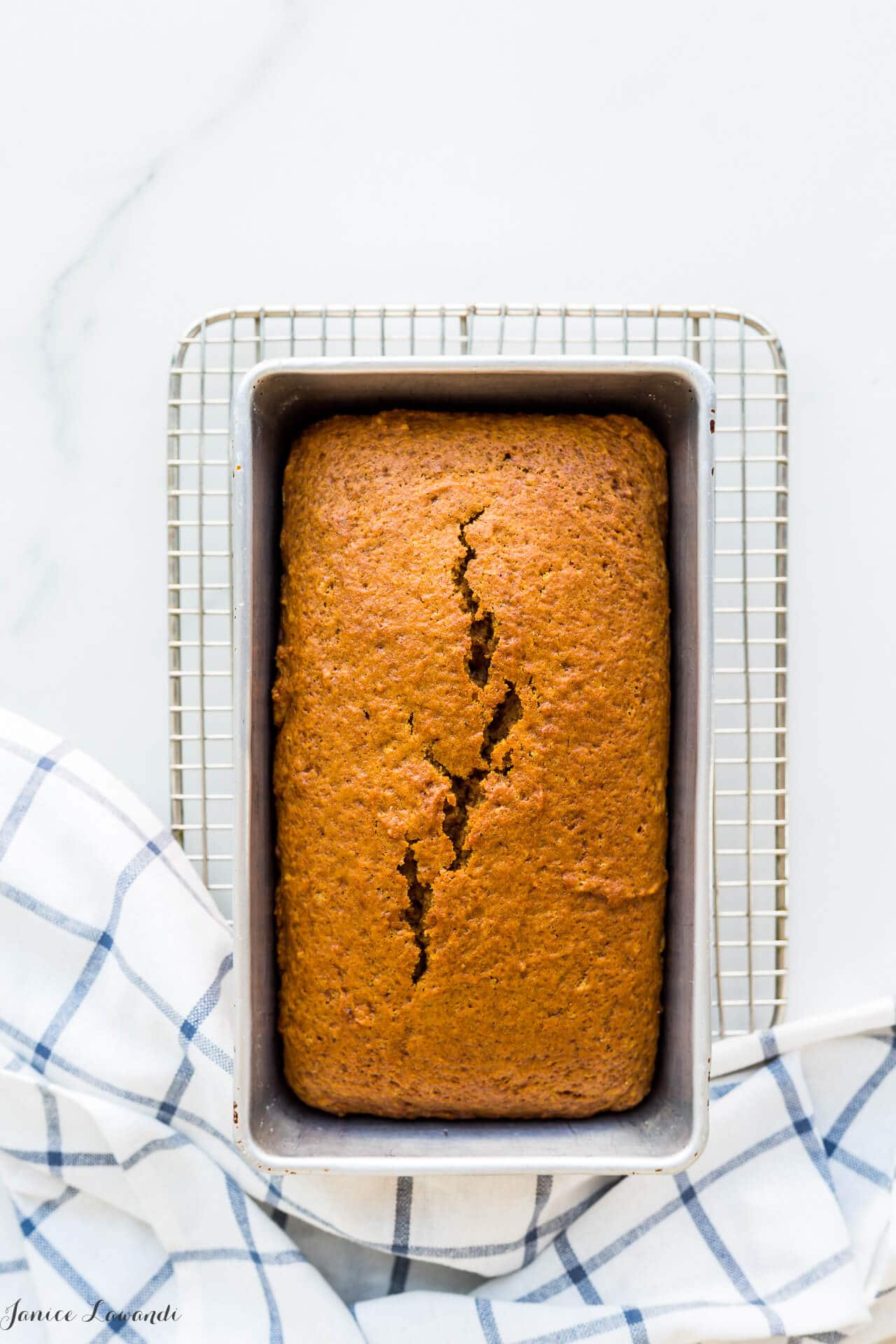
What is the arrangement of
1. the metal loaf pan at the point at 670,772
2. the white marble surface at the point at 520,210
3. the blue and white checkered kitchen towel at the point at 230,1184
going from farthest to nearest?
the white marble surface at the point at 520,210 → the blue and white checkered kitchen towel at the point at 230,1184 → the metal loaf pan at the point at 670,772

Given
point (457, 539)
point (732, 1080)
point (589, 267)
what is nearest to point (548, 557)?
point (457, 539)

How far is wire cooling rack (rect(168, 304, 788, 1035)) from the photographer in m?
1.55

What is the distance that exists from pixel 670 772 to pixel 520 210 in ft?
2.90

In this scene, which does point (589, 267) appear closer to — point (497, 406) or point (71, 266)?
point (497, 406)

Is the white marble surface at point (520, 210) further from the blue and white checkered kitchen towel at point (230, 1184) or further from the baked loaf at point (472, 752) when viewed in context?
the baked loaf at point (472, 752)

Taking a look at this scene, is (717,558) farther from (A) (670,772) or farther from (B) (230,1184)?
(B) (230,1184)

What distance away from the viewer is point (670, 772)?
4.45ft

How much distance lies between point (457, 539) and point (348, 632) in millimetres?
169

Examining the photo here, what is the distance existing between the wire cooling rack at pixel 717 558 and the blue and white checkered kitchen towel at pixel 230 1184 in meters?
0.11

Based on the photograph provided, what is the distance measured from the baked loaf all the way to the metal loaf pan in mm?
27

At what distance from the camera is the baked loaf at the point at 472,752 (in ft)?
4.15
